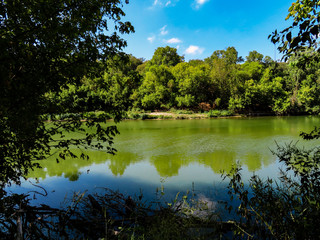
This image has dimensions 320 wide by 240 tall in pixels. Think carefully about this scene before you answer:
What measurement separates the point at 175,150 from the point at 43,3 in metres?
7.65

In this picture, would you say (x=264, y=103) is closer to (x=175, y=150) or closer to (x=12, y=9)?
(x=175, y=150)

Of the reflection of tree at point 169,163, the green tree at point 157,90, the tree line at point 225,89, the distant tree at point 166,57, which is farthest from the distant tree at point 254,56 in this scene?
the reflection of tree at point 169,163

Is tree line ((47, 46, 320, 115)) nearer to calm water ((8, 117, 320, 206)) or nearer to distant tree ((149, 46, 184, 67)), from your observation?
distant tree ((149, 46, 184, 67))

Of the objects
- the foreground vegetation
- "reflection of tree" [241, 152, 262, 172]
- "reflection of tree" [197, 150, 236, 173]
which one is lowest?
"reflection of tree" [197, 150, 236, 173]

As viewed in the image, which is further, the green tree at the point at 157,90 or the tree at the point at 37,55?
the green tree at the point at 157,90

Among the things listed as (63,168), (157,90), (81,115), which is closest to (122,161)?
(63,168)

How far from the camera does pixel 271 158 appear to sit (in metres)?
7.05

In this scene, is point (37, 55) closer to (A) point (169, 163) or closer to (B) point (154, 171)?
(B) point (154, 171)

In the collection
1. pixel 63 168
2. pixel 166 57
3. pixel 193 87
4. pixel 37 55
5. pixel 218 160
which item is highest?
pixel 166 57

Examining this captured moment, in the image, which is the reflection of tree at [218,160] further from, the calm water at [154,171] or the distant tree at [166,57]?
the distant tree at [166,57]

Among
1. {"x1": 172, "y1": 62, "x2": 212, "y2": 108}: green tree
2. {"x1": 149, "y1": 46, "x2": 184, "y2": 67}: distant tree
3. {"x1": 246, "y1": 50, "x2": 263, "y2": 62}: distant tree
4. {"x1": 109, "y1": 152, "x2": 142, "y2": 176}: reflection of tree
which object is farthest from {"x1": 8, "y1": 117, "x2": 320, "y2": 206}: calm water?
{"x1": 246, "y1": 50, "x2": 263, "y2": 62}: distant tree

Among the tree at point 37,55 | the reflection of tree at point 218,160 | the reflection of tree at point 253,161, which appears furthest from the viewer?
the reflection of tree at point 218,160

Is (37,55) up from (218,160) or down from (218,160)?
up

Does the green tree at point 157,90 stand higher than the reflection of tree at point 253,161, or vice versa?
the green tree at point 157,90
